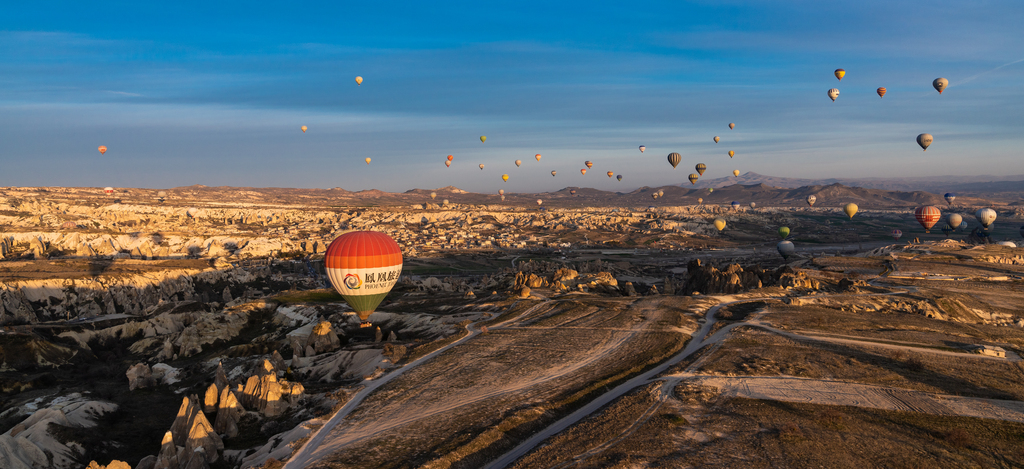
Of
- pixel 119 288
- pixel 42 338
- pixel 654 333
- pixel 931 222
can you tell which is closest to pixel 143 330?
pixel 42 338

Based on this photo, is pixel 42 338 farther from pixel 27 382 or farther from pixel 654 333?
pixel 654 333

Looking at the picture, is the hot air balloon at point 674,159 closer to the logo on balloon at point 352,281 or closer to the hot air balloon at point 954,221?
the hot air balloon at point 954,221

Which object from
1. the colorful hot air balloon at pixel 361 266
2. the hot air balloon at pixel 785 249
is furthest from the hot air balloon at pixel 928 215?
the colorful hot air balloon at pixel 361 266

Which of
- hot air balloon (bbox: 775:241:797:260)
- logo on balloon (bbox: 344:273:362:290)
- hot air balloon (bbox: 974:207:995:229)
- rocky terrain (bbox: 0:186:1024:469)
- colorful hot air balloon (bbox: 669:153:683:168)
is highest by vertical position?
colorful hot air balloon (bbox: 669:153:683:168)

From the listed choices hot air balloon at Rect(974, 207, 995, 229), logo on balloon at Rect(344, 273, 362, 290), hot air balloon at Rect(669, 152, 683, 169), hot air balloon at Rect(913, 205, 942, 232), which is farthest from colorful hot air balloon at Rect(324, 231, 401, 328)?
hot air balloon at Rect(974, 207, 995, 229)

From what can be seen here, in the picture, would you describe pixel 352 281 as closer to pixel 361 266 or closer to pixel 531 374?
pixel 361 266

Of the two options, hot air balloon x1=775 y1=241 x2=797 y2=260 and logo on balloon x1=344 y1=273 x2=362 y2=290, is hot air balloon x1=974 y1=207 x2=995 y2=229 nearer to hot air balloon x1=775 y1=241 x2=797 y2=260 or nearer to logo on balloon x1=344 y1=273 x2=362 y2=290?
hot air balloon x1=775 y1=241 x2=797 y2=260
